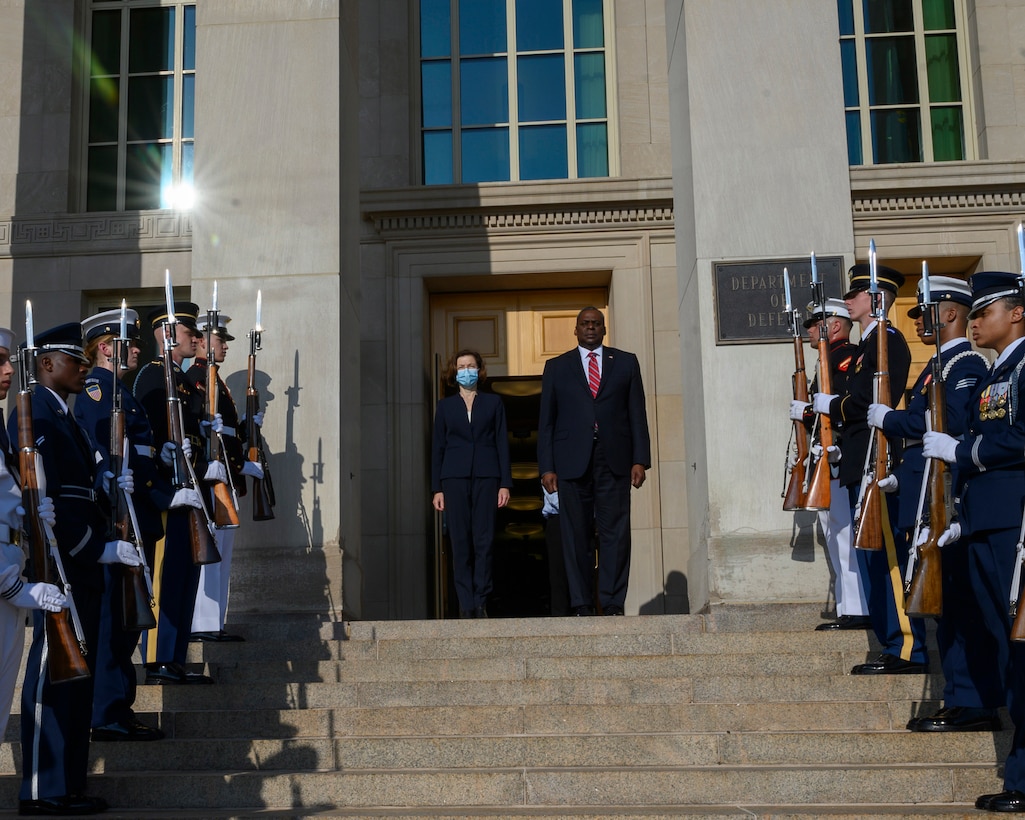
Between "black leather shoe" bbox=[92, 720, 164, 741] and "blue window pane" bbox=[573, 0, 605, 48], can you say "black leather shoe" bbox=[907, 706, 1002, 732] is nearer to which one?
"black leather shoe" bbox=[92, 720, 164, 741]

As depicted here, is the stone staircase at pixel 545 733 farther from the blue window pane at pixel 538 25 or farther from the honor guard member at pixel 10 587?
the blue window pane at pixel 538 25

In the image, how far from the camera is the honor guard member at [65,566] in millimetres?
6484

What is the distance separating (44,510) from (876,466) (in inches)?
177

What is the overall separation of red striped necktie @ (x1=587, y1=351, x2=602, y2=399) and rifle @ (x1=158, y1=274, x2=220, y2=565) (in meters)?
3.14

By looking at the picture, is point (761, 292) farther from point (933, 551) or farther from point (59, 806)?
point (59, 806)

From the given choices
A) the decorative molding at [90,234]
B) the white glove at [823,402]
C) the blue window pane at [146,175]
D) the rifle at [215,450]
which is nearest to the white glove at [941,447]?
the white glove at [823,402]

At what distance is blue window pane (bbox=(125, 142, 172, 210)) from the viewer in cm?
1494

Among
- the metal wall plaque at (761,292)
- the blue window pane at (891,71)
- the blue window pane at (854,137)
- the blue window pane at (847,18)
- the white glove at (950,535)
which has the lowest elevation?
the white glove at (950,535)

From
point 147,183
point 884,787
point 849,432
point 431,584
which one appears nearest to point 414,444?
point 431,584

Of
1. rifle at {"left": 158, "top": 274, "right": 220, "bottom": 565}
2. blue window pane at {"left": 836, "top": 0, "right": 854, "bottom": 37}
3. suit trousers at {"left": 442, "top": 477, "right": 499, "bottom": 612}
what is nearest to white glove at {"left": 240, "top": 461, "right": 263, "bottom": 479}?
rifle at {"left": 158, "top": 274, "right": 220, "bottom": 565}

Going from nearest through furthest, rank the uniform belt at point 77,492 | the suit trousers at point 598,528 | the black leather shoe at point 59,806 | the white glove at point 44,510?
the white glove at point 44,510
the black leather shoe at point 59,806
the uniform belt at point 77,492
the suit trousers at point 598,528

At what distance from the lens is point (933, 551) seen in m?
6.71

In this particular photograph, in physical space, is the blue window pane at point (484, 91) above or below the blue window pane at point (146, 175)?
above

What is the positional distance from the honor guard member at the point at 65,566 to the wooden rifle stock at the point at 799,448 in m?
4.27
